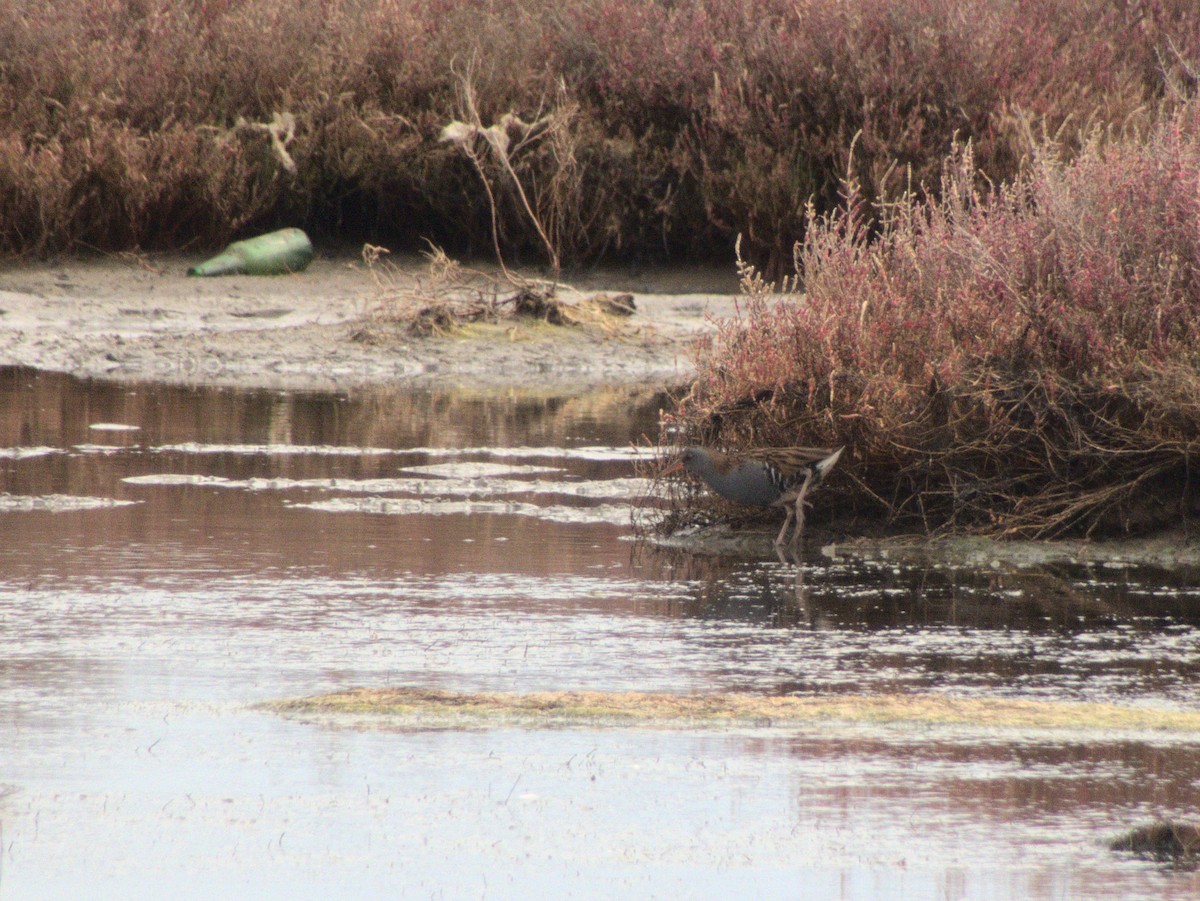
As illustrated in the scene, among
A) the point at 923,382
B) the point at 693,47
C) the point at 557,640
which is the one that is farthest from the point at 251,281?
the point at 557,640

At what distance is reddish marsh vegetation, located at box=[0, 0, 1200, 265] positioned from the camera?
60.2ft

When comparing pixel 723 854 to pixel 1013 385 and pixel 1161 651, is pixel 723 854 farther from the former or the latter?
pixel 1013 385

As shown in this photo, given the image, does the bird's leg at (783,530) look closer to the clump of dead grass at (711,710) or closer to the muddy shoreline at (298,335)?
the clump of dead grass at (711,710)

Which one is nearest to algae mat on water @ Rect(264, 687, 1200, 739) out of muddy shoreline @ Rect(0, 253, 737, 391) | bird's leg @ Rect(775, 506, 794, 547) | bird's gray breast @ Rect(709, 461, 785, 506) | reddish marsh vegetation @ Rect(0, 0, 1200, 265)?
bird's gray breast @ Rect(709, 461, 785, 506)

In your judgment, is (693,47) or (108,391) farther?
(693,47)

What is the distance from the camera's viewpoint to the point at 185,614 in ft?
22.0

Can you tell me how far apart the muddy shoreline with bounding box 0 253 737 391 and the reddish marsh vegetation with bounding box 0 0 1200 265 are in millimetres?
769

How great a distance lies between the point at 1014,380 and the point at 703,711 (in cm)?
367

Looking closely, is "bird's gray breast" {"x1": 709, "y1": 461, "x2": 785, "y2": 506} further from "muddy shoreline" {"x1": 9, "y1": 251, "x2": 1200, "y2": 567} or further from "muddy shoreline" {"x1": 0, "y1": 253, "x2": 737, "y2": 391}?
"muddy shoreline" {"x1": 0, "y1": 253, "x2": 737, "y2": 391}

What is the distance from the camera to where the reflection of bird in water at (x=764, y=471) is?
8133 millimetres

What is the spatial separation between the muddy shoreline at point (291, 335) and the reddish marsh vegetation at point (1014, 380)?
5.23 metres

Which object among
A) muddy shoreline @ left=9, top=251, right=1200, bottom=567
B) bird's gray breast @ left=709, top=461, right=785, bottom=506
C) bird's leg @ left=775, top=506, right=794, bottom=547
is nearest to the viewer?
bird's gray breast @ left=709, top=461, right=785, bottom=506

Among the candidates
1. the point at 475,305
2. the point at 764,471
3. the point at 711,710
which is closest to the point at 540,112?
the point at 475,305

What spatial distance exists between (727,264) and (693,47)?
237 centimetres
